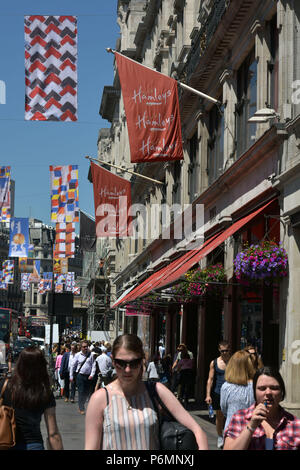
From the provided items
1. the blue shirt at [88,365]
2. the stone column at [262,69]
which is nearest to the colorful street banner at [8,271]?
the blue shirt at [88,365]

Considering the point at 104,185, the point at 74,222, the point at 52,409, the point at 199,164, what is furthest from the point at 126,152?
the point at 52,409

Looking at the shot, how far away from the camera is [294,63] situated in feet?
50.5

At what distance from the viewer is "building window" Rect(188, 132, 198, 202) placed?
27.9 metres

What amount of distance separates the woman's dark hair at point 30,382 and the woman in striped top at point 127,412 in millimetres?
1326

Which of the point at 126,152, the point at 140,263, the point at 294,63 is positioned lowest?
the point at 140,263

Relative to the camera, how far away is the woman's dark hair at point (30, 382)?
659cm

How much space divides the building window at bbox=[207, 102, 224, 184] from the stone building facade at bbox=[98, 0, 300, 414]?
3 centimetres

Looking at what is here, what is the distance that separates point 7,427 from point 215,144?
62.6 ft

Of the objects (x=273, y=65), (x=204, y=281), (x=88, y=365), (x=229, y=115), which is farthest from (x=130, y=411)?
(x=88, y=365)

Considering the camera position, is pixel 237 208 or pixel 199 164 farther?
pixel 199 164

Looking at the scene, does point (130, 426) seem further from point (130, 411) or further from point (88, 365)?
point (88, 365)

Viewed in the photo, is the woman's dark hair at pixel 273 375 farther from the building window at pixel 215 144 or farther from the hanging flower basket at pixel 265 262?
the building window at pixel 215 144

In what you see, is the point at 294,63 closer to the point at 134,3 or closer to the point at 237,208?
the point at 237,208
